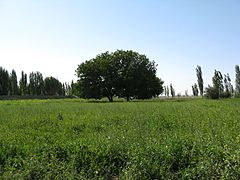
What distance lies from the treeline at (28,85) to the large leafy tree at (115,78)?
131 ft

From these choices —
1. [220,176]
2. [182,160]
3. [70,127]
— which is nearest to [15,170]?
[182,160]

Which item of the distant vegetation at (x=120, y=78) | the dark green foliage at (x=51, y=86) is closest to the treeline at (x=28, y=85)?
the dark green foliage at (x=51, y=86)

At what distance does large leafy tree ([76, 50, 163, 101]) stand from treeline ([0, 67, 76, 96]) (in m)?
40.0

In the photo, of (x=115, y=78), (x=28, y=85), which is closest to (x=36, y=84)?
(x=28, y=85)

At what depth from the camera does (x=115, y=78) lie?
6750 centimetres

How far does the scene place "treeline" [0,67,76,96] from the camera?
102 meters

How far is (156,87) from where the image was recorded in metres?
71.7

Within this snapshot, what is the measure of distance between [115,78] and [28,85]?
54.4 meters

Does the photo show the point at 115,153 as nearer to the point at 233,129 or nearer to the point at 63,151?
the point at 63,151

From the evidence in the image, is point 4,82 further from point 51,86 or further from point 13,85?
point 51,86

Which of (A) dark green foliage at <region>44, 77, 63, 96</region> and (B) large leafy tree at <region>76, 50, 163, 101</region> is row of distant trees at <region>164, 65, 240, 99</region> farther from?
(A) dark green foliage at <region>44, 77, 63, 96</region>

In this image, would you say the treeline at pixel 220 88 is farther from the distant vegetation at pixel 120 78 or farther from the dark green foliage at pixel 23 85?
the dark green foliage at pixel 23 85

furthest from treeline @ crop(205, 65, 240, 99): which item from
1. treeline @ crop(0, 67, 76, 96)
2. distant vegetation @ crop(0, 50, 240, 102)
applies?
treeline @ crop(0, 67, 76, 96)

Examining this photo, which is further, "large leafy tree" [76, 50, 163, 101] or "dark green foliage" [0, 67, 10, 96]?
"dark green foliage" [0, 67, 10, 96]
